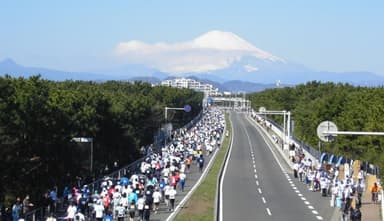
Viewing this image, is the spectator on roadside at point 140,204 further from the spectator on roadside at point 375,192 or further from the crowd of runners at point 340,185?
the spectator on roadside at point 375,192

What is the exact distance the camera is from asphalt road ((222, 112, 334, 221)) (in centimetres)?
3105

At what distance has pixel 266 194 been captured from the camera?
3981cm

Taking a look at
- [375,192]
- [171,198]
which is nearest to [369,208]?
[375,192]

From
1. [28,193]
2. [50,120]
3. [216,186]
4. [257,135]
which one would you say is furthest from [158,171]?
[257,135]

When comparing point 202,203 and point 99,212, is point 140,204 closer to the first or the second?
point 99,212

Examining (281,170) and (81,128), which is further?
(281,170)

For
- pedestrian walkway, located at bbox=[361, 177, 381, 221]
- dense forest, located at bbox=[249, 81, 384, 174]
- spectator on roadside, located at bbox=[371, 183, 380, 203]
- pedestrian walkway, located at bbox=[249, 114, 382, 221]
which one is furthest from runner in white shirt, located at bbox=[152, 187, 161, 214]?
dense forest, located at bbox=[249, 81, 384, 174]

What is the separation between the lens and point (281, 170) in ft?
188

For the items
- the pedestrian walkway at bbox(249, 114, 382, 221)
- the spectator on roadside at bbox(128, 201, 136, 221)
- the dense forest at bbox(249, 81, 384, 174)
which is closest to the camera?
the spectator on roadside at bbox(128, 201, 136, 221)

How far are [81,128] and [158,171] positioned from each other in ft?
19.7

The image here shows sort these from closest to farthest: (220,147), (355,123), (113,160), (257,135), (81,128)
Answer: (81,128) → (113,160) → (355,123) → (220,147) → (257,135)

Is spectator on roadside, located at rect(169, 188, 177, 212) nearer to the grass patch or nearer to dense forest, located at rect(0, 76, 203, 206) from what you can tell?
the grass patch

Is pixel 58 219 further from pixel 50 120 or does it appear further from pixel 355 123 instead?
pixel 355 123

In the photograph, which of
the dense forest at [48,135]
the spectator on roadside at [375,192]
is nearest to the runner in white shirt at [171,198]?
the dense forest at [48,135]
